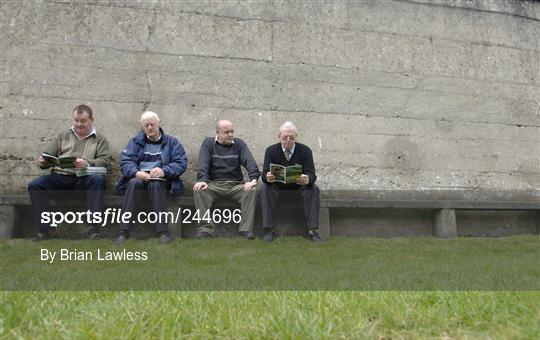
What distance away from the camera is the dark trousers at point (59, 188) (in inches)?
184

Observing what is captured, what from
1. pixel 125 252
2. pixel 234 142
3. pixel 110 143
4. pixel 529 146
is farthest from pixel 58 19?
pixel 529 146

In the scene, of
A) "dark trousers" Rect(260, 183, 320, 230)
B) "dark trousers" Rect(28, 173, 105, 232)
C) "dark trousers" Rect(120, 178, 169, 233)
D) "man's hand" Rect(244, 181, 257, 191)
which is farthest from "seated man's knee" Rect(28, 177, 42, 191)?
"dark trousers" Rect(260, 183, 320, 230)

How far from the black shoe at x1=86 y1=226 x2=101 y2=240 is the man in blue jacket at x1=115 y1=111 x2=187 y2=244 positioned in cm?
37

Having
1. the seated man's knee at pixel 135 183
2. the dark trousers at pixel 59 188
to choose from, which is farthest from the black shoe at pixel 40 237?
the seated man's knee at pixel 135 183

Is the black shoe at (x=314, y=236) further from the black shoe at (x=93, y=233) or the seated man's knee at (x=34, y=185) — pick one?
the seated man's knee at (x=34, y=185)

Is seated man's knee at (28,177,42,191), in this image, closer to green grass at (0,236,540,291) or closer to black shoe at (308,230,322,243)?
green grass at (0,236,540,291)

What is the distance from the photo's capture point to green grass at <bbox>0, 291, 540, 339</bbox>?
5.64 feet

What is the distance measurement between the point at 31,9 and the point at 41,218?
2.62 meters

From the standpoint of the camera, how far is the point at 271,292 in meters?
2.40

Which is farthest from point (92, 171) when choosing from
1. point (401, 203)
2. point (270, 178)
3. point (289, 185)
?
point (401, 203)

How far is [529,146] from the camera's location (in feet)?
21.6

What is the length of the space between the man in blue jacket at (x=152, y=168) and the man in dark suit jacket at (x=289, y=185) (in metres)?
0.94

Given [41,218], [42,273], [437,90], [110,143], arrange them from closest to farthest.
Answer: [42,273] → [41,218] → [110,143] → [437,90]

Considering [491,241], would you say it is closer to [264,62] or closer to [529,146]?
[529,146]
